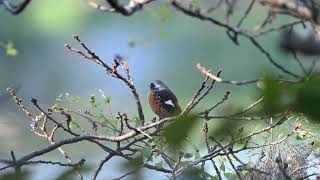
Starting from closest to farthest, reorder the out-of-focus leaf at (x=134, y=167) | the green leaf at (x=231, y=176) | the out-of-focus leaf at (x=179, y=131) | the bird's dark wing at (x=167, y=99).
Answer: the out-of-focus leaf at (x=179, y=131)
the out-of-focus leaf at (x=134, y=167)
the green leaf at (x=231, y=176)
the bird's dark wing at (x=167, y=99)

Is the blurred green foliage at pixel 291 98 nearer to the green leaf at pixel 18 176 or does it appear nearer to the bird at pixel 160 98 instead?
the green leaf at pixel 18 176

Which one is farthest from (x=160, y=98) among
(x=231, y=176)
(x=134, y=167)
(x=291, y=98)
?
(x=291, y=98)

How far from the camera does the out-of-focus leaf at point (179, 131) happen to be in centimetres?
54

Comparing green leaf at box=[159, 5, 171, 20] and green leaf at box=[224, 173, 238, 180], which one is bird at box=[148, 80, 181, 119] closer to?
green leaf at box=[224, 173, 238, 180]

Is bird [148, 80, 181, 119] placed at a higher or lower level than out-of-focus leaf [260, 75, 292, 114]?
higher

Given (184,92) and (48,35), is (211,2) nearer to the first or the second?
(184,92)

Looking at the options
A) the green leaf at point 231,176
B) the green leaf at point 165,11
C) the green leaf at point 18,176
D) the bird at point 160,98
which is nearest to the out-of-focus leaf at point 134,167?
the green leaf at point 18,176

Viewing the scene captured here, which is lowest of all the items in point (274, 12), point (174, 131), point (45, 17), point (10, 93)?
point (174, 131)

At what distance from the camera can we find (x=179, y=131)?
21.2 inches

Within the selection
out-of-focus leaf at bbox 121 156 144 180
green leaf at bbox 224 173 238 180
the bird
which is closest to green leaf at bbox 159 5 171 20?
out-of-focus leaf at bbox 121 156 144 180

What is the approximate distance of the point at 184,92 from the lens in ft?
8.30

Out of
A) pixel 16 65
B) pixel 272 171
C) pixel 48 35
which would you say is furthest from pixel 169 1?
pixel 16 65

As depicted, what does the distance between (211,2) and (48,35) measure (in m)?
2.57

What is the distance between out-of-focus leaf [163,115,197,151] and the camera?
0.54 m
